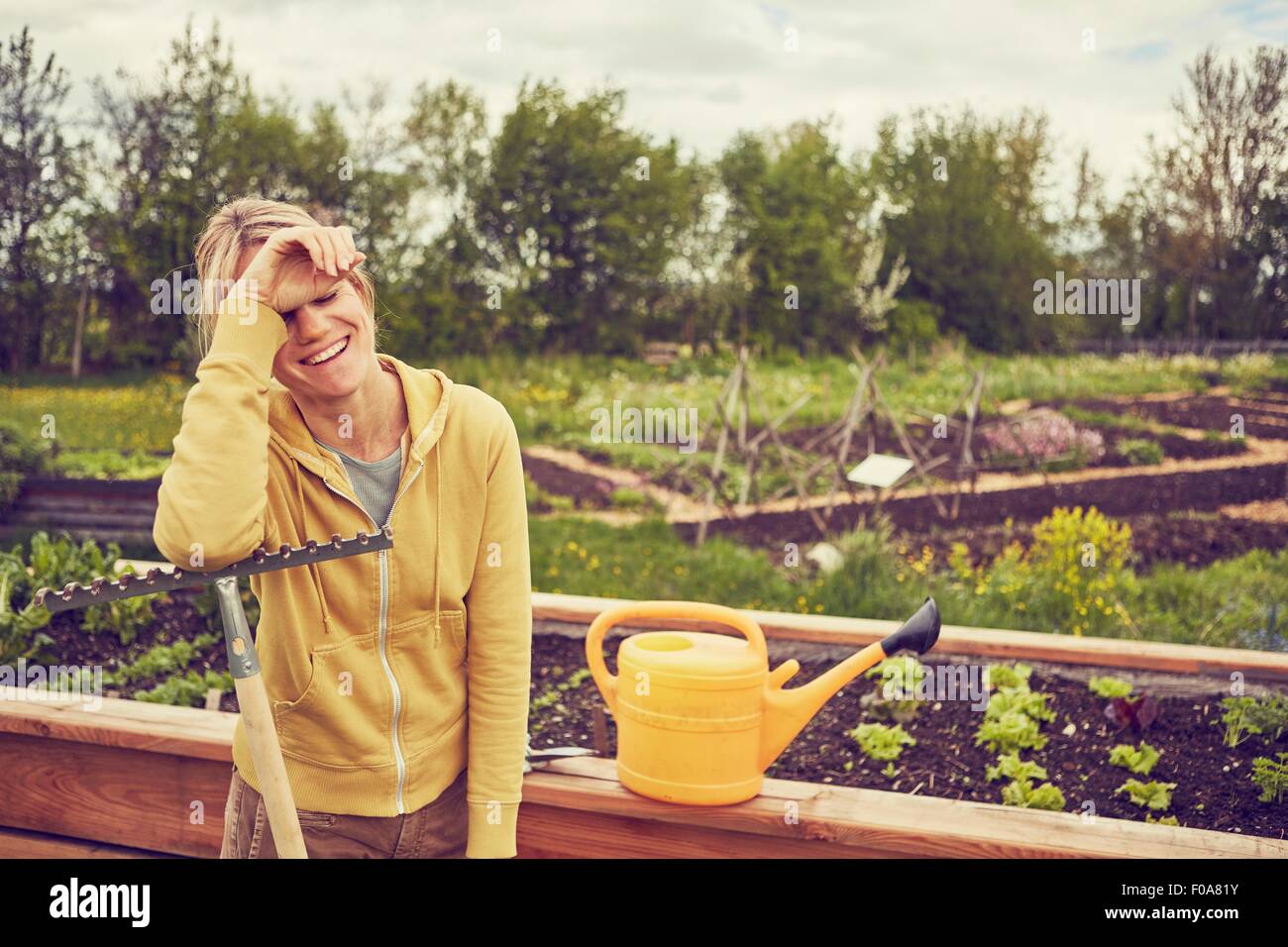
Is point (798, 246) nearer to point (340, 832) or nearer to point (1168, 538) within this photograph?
point (1168, 538)

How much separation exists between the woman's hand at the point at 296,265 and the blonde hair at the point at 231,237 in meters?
0.06

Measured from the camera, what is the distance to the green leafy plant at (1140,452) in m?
6.36

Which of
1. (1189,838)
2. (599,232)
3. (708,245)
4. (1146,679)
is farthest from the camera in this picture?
(708,245)

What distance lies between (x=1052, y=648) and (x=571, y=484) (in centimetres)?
392

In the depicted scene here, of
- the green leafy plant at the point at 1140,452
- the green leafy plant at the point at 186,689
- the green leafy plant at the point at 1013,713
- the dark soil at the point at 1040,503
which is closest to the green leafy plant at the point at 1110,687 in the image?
the green leafy plant at the point at 1013,713

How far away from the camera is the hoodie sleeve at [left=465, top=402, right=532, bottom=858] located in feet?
4.70

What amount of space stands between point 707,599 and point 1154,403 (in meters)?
4.53

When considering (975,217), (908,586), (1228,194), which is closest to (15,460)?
(908,586)

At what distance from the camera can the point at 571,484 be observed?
6.21 m

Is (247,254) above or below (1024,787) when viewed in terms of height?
above

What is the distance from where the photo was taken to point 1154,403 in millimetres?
7133

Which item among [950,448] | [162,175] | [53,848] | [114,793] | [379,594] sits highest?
[162,175]

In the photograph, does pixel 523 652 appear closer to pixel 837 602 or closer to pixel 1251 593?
pixel 837 602

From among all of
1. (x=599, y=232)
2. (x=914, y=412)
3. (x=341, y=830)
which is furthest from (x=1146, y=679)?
(x=599, y=232)
